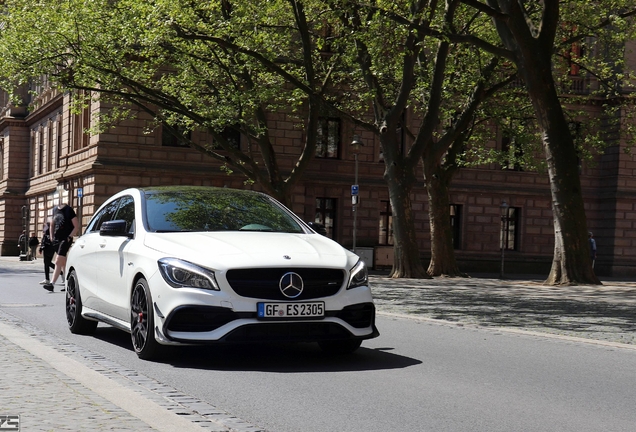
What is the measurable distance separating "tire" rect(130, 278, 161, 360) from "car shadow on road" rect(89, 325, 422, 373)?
0.43 ft

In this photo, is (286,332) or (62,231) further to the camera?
(62,231)

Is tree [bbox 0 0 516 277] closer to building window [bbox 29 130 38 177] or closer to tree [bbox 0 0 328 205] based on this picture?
tree [bbox 0 0 328 205]

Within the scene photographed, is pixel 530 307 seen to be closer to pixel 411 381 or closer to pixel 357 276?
pixel 357 276

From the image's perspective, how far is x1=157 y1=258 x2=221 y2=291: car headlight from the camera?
337 inches

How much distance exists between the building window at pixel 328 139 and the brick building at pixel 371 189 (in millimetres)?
63

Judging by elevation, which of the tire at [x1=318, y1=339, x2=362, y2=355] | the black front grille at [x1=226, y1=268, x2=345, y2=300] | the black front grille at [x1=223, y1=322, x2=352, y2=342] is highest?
the black front grille at [x1=226, y1=268, x2=345, y2=300]

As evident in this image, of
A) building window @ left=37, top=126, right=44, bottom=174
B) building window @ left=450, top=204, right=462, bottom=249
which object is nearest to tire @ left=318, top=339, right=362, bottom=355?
building window @ left=450, top=204, right=462, bottom=249

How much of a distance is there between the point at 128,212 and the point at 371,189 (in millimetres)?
35864

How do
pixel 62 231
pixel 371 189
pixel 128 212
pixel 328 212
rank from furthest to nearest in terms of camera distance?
1. pixel 371 189
2. pixel 328 212
3. pixel 62 231
4. pixel 128 212

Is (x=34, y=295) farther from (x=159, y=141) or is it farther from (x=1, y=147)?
(x=1, y=147)

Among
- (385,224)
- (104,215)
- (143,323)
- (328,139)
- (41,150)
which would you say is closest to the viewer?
(143,323)

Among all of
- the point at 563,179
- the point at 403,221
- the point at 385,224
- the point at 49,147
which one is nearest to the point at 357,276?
the point at 563,179

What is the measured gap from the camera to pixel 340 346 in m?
9.66

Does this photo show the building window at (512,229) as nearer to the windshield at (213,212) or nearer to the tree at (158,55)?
the tree at (158,55)
